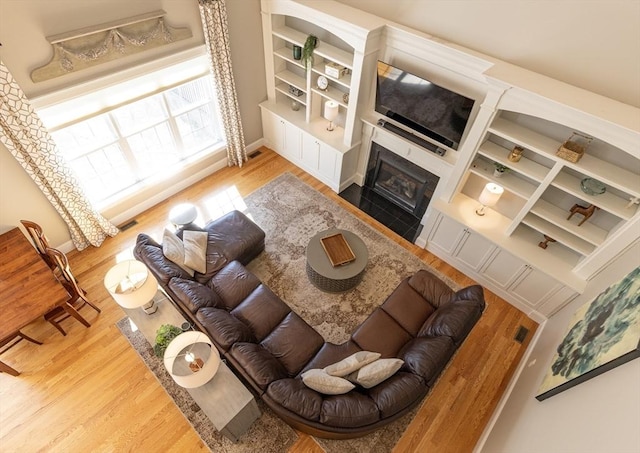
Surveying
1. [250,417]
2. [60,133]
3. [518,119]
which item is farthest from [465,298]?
[60,133]

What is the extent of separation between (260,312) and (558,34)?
389 centimetres

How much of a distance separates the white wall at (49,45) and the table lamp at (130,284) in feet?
6.50

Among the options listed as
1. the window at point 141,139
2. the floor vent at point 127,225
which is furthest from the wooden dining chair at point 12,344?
the window at point 141,139

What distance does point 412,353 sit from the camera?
2.97m

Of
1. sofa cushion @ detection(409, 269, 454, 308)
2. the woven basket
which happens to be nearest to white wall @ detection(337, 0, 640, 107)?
the woven basket

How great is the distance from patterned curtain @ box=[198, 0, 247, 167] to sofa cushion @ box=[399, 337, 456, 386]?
4.14 meters

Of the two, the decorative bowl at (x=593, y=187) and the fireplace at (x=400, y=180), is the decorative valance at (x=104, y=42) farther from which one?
the decorative bowl at (x=593, y=187)

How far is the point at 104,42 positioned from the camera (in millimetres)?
3504

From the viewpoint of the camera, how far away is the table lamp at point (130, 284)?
8.78ft

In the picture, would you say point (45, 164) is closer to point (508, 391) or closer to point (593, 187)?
point (508, 391)

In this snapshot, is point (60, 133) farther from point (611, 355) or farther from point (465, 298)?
point (611, 355)

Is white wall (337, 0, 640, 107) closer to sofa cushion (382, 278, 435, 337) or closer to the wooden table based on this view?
sofa cushion (382, 278, 435, 337)

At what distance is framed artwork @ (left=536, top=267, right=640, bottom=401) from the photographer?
1.90 metres

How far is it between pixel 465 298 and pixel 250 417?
2.27 metres
